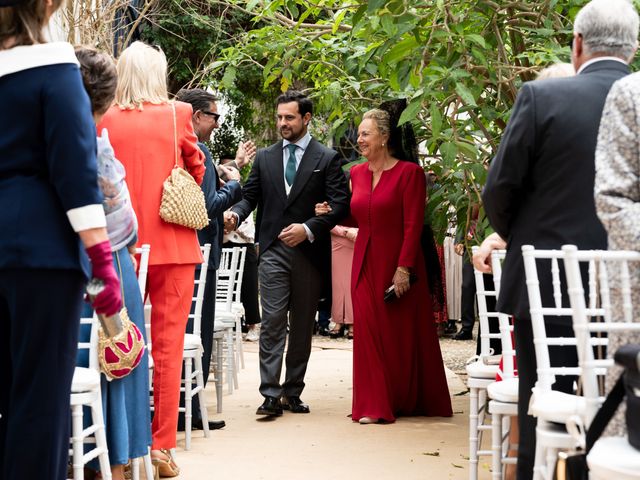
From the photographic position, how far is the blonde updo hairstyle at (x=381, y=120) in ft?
23.2

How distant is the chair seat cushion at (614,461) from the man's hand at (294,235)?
461cm

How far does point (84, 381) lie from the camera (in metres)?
3.91

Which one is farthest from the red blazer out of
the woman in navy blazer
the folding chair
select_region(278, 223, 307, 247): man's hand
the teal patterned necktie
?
the folding chair

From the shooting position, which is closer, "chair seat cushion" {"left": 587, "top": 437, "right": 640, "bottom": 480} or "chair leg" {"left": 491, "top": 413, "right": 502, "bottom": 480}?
"chair seat cushion" {"left": 587, "top": 437, "right": 640, "bottom": 480}

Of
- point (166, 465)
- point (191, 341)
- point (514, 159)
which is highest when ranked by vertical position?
point (514, 159)

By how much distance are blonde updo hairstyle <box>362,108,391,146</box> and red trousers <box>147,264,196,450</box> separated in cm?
226

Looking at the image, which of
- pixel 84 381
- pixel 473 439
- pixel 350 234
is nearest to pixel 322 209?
pixel 473 439

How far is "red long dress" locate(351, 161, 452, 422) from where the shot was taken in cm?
696

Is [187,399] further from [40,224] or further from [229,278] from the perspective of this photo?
[40,224]

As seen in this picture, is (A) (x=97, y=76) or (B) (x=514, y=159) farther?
(A) (x=97, y=76)

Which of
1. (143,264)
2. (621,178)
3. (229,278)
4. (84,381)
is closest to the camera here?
(621,178)

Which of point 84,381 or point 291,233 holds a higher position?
point 291,233

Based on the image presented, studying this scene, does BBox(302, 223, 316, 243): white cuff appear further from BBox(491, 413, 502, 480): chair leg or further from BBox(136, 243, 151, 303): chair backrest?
BBox(491, 413, 502, 480): chair leg

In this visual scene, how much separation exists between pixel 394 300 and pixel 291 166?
1.16 meters
